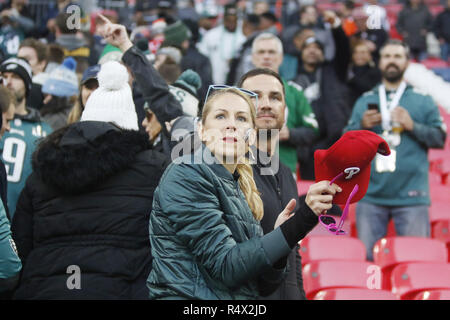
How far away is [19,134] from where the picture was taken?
4953 millimetres

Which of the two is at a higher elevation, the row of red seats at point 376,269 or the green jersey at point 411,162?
the green jersey at point 411,162

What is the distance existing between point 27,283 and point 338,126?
4748 mm

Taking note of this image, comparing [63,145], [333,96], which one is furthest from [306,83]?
[63,145]

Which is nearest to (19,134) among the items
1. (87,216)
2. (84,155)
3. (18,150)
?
(18,150)

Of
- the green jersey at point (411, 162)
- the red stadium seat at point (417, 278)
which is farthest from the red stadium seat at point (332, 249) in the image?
the green jersey at point (411, 162)

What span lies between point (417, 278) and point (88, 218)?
258cm

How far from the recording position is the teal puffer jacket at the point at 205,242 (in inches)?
101

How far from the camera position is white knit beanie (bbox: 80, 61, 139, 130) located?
3.58 metres

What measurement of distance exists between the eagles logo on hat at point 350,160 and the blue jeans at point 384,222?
3.42 metres

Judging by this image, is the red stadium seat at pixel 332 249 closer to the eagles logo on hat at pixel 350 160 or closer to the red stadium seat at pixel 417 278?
the red stadium seat at pixel 417 278

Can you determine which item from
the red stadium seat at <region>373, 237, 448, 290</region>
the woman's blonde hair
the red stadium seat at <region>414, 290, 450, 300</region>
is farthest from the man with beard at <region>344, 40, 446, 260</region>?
the woman's blonde hair

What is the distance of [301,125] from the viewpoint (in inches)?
246

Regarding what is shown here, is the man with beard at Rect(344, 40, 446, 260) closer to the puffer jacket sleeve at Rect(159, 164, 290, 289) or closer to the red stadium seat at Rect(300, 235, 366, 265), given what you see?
the red stadium seat at Rect(300, 235, 366, 265)

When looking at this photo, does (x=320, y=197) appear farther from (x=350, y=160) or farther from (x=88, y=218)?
(x=88, y=218)
